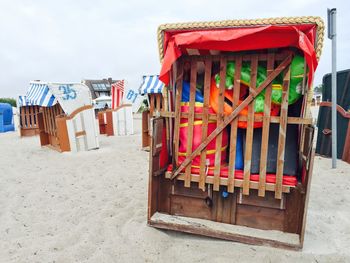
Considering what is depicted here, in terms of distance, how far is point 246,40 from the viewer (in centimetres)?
250

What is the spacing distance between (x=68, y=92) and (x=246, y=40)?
616 centimetres

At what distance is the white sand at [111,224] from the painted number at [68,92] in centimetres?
239

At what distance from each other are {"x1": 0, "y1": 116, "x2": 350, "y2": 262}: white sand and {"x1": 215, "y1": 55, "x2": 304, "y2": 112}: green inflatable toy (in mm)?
1479

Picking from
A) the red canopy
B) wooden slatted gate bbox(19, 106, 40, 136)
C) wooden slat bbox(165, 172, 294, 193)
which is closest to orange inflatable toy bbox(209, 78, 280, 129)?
the red canopy

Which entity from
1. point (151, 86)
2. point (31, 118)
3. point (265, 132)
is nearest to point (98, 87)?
point (31, 118)

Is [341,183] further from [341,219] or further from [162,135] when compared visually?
[162,135]

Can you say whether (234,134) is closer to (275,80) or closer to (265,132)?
(265,132)

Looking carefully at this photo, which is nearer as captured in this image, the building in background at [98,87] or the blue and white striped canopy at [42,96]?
the blue and white striped canopy at [42,96]

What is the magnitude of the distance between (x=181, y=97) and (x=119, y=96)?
9.67 meters

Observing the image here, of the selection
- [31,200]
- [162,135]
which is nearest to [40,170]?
[31,200]

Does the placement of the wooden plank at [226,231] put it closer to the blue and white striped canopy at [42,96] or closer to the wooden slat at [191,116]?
the wooden slat at [191,116]

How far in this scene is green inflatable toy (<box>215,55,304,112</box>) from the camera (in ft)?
8.41

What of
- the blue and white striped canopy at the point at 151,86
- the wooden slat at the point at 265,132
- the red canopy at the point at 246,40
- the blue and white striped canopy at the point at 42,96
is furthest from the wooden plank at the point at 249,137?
the blue and white striped canopy at the point at 42,96

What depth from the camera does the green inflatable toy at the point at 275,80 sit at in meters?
2.56
